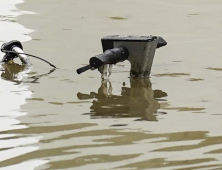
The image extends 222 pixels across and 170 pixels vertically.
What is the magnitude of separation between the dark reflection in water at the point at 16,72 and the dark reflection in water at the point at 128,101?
1.78 ft

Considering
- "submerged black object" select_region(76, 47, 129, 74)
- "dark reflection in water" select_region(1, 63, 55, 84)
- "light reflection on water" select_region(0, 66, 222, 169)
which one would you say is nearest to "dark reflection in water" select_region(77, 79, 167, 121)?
"light reflection on water" select_region(0, 66, 222, 169)

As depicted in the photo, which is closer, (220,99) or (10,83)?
(220,99)

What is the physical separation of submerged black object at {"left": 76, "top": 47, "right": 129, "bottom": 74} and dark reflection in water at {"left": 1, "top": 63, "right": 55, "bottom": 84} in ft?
1.54

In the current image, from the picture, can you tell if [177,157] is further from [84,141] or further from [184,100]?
[184,100]

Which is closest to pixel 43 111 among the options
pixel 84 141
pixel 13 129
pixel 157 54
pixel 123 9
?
pixel 13 129

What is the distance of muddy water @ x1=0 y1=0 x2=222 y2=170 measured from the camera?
9.10 feet

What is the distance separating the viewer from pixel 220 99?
12.5 ft

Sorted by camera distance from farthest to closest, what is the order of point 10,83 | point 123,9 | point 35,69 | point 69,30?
point 123,9 < point 69,30 < point 35,69 < point 10,83

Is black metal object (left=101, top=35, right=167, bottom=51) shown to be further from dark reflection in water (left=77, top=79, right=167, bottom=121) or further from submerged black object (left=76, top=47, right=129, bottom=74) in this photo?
dark reflection in water (left=77, top=79, right=167, bottom=121)

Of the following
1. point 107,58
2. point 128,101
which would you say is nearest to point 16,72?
point 107,58

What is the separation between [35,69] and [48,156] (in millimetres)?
2108

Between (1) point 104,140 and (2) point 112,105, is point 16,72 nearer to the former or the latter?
(2) point 112,105

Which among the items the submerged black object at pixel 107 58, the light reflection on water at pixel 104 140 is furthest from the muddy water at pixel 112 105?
the submerged black object at pixel 107 58

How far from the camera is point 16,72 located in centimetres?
470
